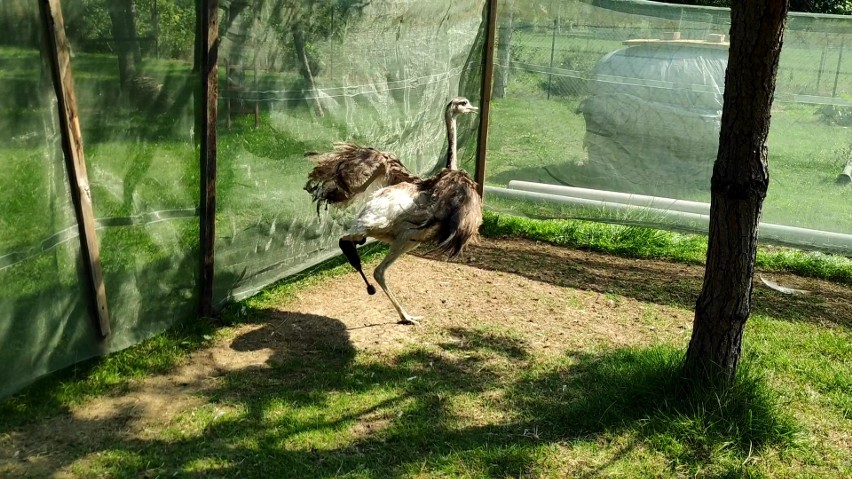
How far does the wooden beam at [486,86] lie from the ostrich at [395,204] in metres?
2.37

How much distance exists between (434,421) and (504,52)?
16.7ft

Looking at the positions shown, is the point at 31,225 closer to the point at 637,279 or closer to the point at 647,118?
the point at 637,279

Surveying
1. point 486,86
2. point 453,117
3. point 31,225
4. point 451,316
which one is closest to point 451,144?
point 453,117

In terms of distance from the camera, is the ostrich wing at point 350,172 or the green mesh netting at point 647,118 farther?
the green mesh netting at point 647,118

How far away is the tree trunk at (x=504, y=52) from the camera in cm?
831

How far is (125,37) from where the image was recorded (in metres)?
4.60

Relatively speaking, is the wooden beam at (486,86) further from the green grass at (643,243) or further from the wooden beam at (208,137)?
the wooden beam at (208,137)

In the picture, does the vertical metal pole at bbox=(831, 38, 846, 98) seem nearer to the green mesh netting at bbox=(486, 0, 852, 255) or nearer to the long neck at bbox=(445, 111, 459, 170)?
the green mesh netting at bbox=(486, 0, 852, 255)

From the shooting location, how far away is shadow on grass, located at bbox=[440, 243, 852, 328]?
6410mm

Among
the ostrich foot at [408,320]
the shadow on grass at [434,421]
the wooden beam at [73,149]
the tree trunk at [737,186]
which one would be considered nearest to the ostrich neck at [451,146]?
the ostrich foot at [408,320]

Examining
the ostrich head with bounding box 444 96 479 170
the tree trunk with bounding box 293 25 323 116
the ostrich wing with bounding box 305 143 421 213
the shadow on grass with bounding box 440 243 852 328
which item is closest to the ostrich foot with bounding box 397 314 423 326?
the ostrich wing with bounding box 305 143 421 213

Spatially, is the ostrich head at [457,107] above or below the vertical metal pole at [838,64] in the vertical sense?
below

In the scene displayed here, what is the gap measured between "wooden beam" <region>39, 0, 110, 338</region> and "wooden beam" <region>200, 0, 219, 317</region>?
878mm

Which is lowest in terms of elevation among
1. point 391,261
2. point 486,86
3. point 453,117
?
point 391,261
